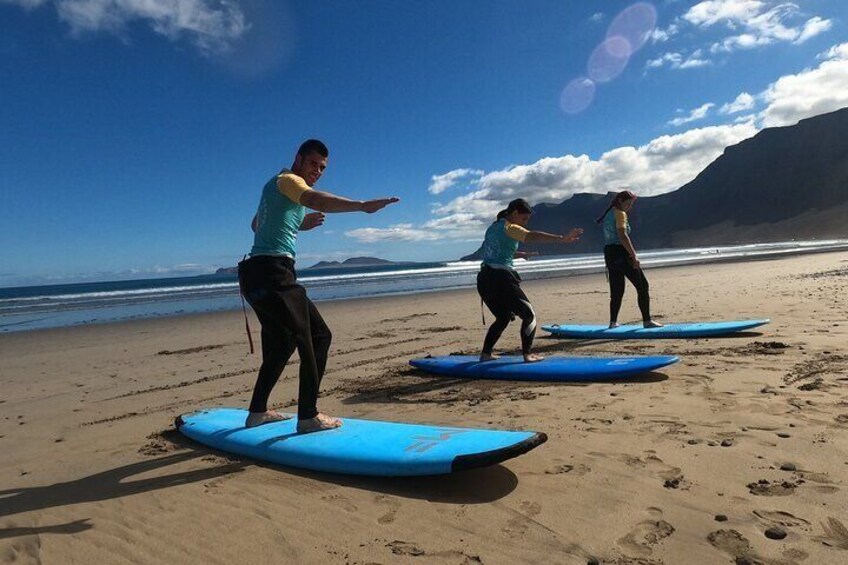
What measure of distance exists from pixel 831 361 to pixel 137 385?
26.8 feet

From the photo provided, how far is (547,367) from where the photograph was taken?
18.1 ft

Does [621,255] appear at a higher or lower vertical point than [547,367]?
higher

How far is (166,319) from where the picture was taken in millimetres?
16828

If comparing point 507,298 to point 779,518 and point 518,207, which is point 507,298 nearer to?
point 518,207

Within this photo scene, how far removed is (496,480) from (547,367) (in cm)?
277

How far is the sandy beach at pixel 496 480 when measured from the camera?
2.28m

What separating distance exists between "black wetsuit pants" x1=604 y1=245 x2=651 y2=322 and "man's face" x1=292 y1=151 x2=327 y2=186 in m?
5.48

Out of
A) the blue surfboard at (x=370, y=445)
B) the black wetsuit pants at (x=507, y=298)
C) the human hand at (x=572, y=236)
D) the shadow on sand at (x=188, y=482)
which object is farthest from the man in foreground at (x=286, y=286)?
the human hand at (x=572, y=236)

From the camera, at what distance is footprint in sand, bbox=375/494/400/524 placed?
8.45 feet

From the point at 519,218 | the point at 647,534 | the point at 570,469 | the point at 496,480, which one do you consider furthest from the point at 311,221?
the point at 647,534

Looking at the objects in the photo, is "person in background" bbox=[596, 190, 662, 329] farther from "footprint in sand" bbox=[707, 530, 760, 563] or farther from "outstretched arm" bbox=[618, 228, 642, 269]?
"footprint in sand" bbox=[707, 530, 760, 563]

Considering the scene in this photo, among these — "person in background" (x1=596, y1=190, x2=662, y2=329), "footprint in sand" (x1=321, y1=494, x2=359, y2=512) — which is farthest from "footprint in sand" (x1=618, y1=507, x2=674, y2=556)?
"person in background" (x1=596, y1=190, x2=662, y2=329)

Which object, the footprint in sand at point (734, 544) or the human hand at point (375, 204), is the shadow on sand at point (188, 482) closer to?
the footprint in sand at point (734, 544)

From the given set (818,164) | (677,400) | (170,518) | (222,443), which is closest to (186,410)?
(222,443)
